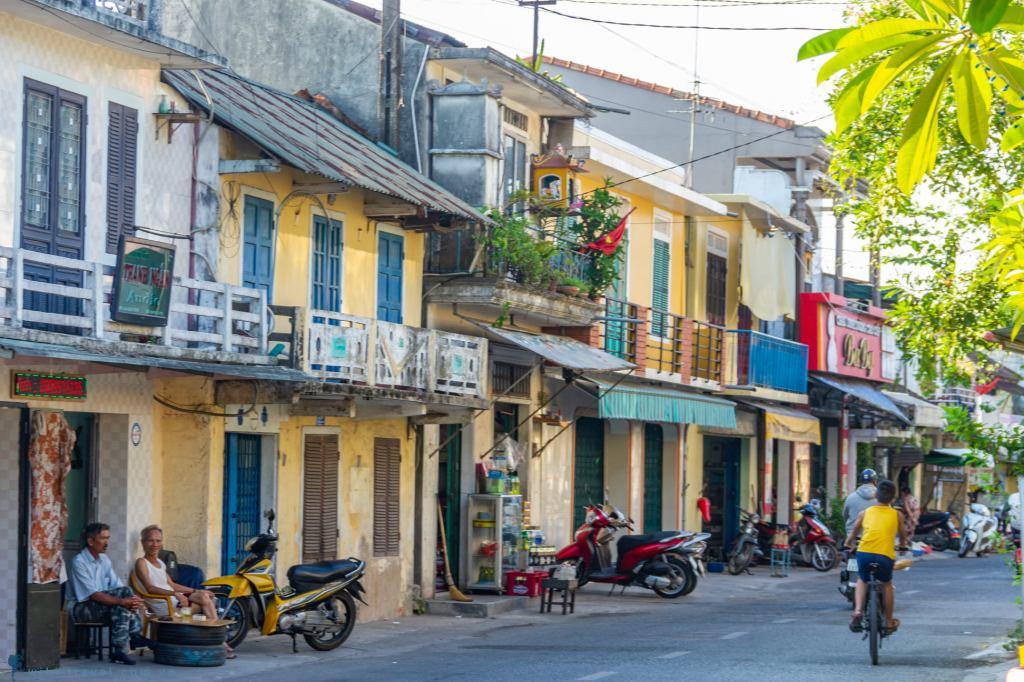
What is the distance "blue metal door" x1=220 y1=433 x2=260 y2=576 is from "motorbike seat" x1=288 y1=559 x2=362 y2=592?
4.34 feet

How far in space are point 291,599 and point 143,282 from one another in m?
3.47

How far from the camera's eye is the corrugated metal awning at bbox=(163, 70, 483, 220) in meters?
16.8

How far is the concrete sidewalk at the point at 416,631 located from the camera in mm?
14273

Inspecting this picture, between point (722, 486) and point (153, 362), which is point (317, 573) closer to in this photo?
point (153, 362)

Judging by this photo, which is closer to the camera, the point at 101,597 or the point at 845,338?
the point at 101,597

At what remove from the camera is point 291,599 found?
15898 mm

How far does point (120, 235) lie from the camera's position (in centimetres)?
1492

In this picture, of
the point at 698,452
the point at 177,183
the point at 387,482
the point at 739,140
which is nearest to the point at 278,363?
the point at 177,183

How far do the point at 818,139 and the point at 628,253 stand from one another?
8.77 m

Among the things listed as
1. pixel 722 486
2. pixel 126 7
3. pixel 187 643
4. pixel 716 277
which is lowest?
pixel 187 643

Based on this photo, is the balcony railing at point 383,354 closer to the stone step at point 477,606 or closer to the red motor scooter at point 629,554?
the stone step at point 477,606

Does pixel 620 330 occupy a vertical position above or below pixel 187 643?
above

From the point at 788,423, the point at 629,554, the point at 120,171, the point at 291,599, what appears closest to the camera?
the point at 120,171

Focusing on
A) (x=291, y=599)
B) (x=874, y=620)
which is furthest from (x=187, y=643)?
(x=874, y=620)
